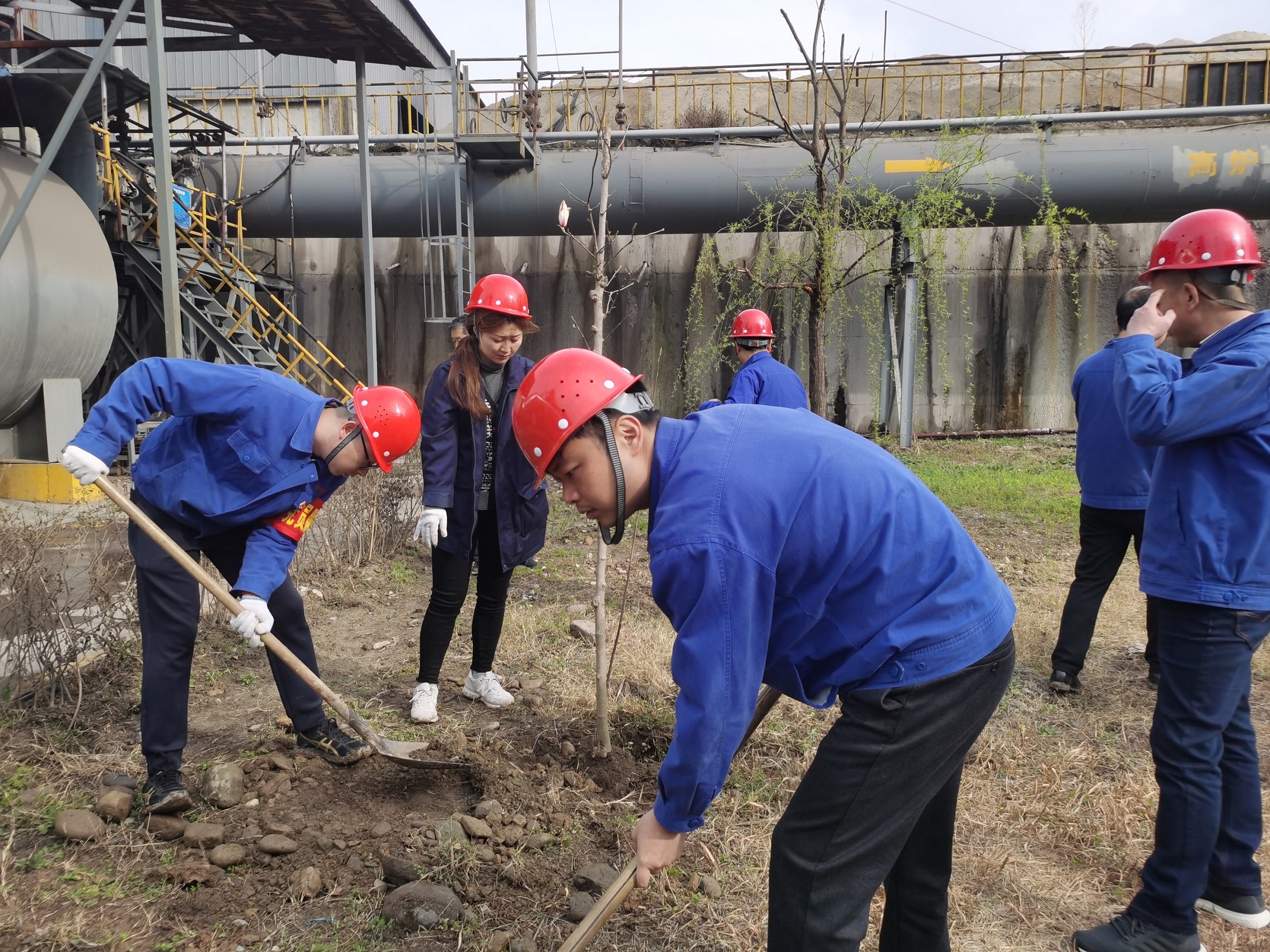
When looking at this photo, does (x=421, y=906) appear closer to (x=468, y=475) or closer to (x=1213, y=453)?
(x=468, y=475)

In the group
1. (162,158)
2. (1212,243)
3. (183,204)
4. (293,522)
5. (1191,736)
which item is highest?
(183,204)

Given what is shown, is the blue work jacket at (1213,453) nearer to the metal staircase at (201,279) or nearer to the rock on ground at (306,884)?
the rock on ground at (306,884)

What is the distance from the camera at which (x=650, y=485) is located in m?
1.57

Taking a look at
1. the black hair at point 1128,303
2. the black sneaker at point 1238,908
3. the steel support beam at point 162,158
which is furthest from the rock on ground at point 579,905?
the steel support beam at point 162,158

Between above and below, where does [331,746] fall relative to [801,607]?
below

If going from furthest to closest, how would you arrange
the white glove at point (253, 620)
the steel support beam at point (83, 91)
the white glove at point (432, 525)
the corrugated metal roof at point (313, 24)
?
1. the corrugated metal roof at point (313, 24)
2. the steel support beam at point (83, 91)
3. the white glove at point (432, 525)
4. the white glove at point (253, 620)

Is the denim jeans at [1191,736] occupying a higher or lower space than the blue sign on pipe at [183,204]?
lower

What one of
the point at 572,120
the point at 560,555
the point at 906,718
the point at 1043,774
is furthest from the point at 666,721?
the point at 572,120

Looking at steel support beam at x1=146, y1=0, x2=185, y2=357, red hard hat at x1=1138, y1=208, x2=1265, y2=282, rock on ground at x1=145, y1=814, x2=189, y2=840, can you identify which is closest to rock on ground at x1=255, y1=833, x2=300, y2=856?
rock on ground at x1=145, y1=814, x2=189, y2=840

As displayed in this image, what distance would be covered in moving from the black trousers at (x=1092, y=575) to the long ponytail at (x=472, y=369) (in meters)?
2.66

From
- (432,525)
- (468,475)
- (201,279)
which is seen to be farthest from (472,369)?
(201,279)

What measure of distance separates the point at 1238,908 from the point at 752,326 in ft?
12.7

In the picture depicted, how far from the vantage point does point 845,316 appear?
12.1 m

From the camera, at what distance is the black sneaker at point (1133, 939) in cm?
223
